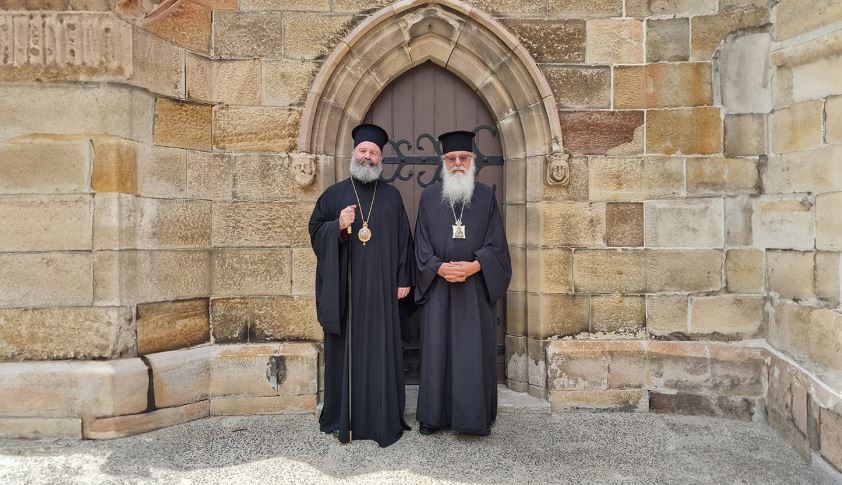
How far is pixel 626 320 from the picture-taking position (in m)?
3.80

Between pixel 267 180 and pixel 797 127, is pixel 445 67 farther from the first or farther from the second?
pixel 797 127

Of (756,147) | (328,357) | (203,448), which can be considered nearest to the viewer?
(203,448)

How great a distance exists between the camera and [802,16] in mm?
3295

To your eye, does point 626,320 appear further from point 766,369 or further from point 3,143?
point 3,143

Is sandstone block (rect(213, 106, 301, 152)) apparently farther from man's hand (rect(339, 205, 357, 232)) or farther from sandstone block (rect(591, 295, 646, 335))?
sandstone block (rect(591, 295, 646, 335))

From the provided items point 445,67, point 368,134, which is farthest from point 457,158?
point 445,67

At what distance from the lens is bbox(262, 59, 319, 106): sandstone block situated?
148 inches

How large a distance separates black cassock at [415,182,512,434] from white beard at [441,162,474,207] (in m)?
0.05

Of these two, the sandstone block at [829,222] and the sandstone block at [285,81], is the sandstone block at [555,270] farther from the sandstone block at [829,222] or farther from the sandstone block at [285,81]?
the sandstone block at [285,81]

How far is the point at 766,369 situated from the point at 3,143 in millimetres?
5338

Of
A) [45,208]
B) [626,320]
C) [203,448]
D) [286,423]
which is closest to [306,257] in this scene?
[286,423]

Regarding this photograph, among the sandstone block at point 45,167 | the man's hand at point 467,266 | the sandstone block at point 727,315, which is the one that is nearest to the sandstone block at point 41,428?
the sandstone block at point 45,167

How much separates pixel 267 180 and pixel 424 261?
4.47ft

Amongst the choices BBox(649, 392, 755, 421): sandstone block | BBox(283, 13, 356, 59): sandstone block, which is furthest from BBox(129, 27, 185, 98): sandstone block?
BBox(649, 392, 755, 421): sandstone block
